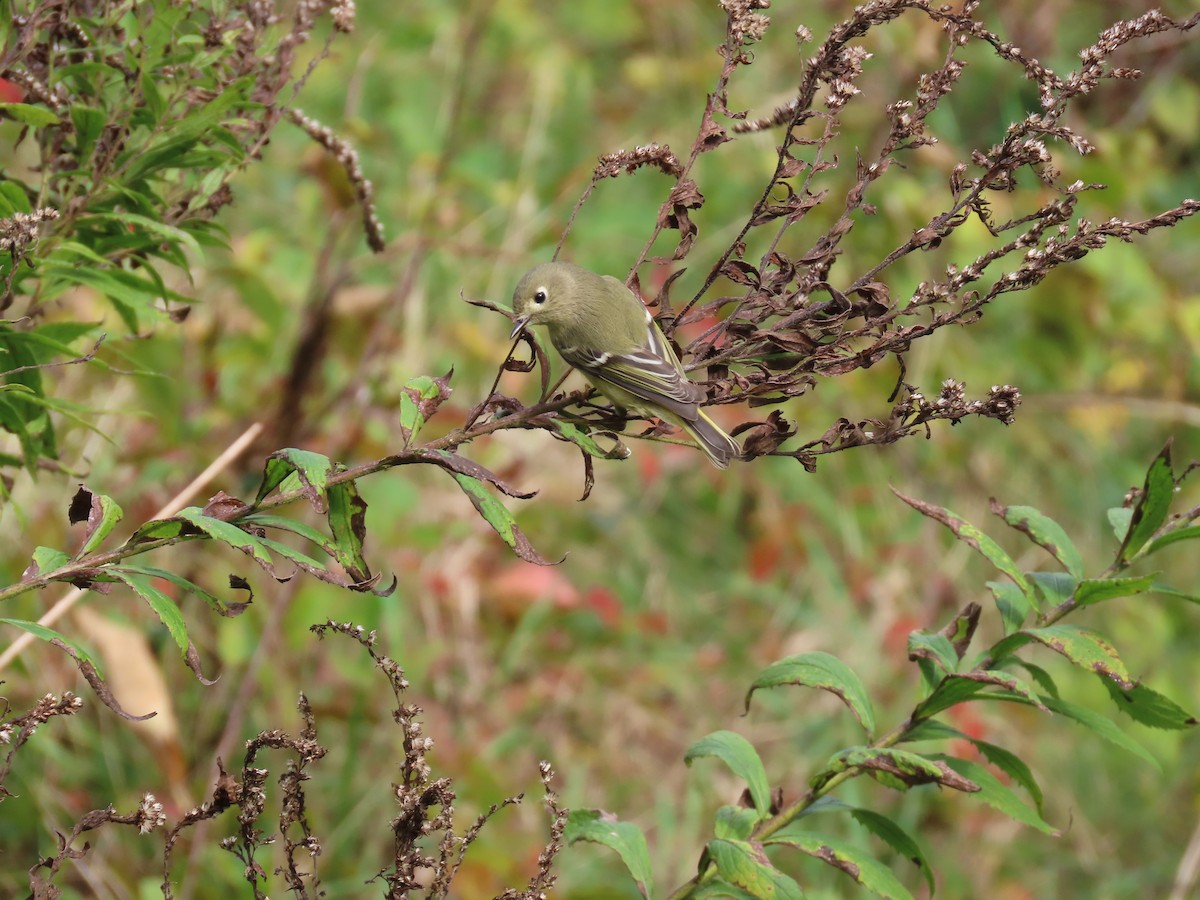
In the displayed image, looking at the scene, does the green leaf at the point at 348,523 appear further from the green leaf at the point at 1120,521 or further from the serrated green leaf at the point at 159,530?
the green leaf at the point at 1120,521

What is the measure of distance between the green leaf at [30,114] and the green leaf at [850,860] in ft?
4.26

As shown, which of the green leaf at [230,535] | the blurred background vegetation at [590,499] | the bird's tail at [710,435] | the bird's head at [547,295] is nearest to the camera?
the green leaf at [230,535]

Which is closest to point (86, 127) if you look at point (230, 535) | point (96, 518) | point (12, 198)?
point (12, 198)

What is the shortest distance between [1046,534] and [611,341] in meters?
1.19

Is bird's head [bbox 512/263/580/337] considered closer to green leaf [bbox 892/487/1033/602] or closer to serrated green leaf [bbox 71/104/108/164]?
serrated green leaf [bbox 71/104/108/164]

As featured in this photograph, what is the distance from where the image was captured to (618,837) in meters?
1.71

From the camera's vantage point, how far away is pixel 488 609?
15.9ft

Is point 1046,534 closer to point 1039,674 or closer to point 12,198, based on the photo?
point 1039,674

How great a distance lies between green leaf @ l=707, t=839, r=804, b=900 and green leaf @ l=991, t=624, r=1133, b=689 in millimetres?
436

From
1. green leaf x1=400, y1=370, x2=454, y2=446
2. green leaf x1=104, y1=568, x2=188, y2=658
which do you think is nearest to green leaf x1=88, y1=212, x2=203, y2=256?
green leaf x1=400, y1=370, x2=454, y2=446

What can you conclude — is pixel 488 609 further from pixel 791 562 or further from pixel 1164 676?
pixel 1164 676

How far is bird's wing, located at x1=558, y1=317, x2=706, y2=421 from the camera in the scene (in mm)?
2547

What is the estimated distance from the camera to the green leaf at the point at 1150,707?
165cm

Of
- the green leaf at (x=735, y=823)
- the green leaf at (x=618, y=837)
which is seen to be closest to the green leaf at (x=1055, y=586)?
the green leaf at (x=735, y=823)
